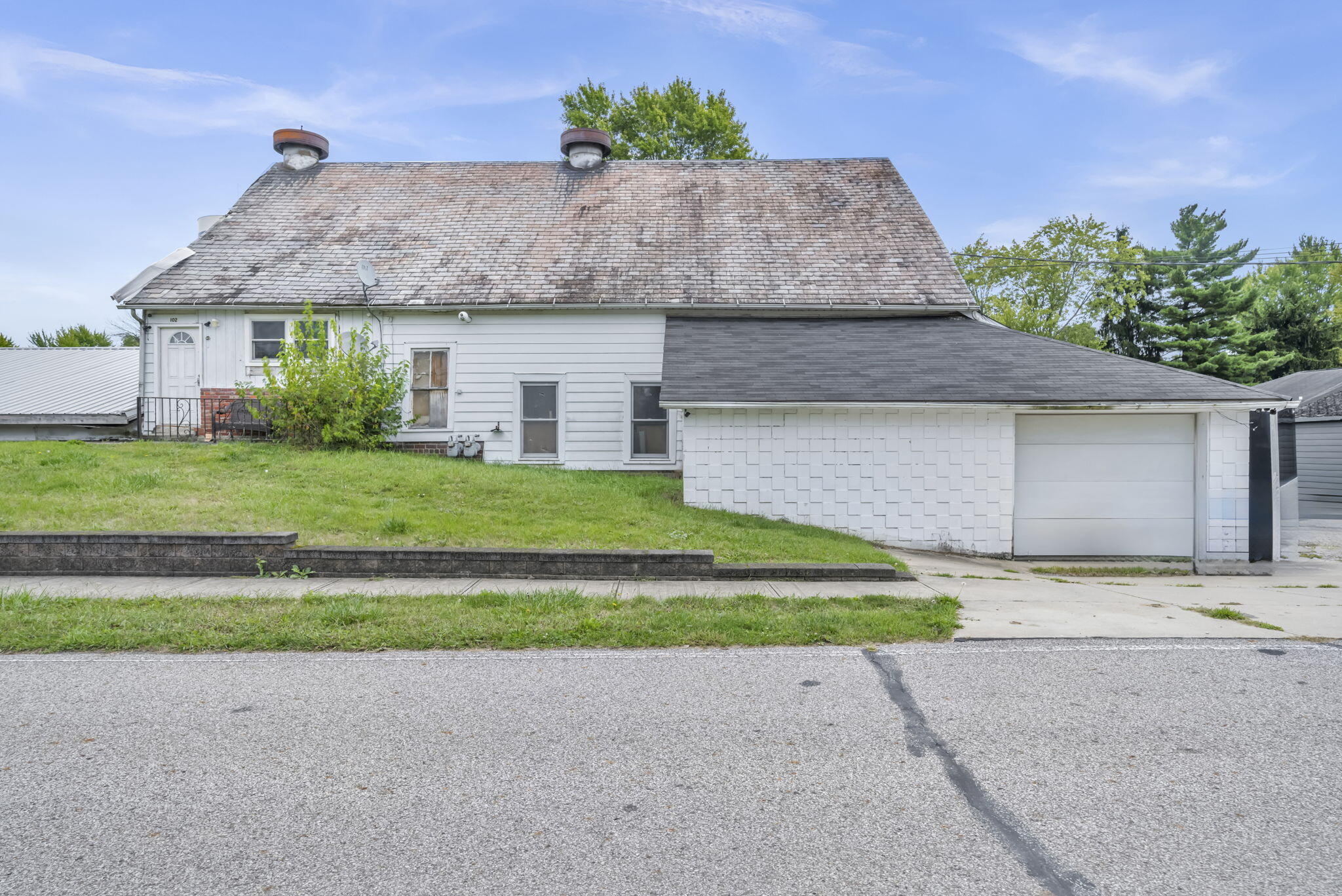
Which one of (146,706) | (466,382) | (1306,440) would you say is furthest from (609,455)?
(1306,440)

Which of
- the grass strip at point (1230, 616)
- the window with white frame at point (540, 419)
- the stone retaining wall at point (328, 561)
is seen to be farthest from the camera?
the window with white frame at point (540, 419)

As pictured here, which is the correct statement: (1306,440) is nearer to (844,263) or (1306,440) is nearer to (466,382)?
(844,263)

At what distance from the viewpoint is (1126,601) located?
7941mm

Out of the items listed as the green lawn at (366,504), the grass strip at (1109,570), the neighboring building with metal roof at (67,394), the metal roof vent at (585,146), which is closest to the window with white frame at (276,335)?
the green lawn at (366,504)

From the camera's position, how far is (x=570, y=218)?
17.9 metres

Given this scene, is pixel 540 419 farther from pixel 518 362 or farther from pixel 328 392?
pixel 328 392

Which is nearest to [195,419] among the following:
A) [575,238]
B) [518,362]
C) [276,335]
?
[276,335]

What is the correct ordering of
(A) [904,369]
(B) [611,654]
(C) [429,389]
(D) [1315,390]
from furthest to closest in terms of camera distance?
(D) [1315,390] → (C) [429,389] → (A) [904,369] → (B) [611,654]

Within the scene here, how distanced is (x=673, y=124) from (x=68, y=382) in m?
21.7

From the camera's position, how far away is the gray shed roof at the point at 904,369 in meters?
11.5

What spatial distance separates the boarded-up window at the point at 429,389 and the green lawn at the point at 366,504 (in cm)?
210

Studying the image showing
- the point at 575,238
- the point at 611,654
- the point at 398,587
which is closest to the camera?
the point at 611,654

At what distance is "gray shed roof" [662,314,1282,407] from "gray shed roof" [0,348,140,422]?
1256 cm

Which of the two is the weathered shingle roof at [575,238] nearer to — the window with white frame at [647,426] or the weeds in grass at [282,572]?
the window with white frame at [647,426]
